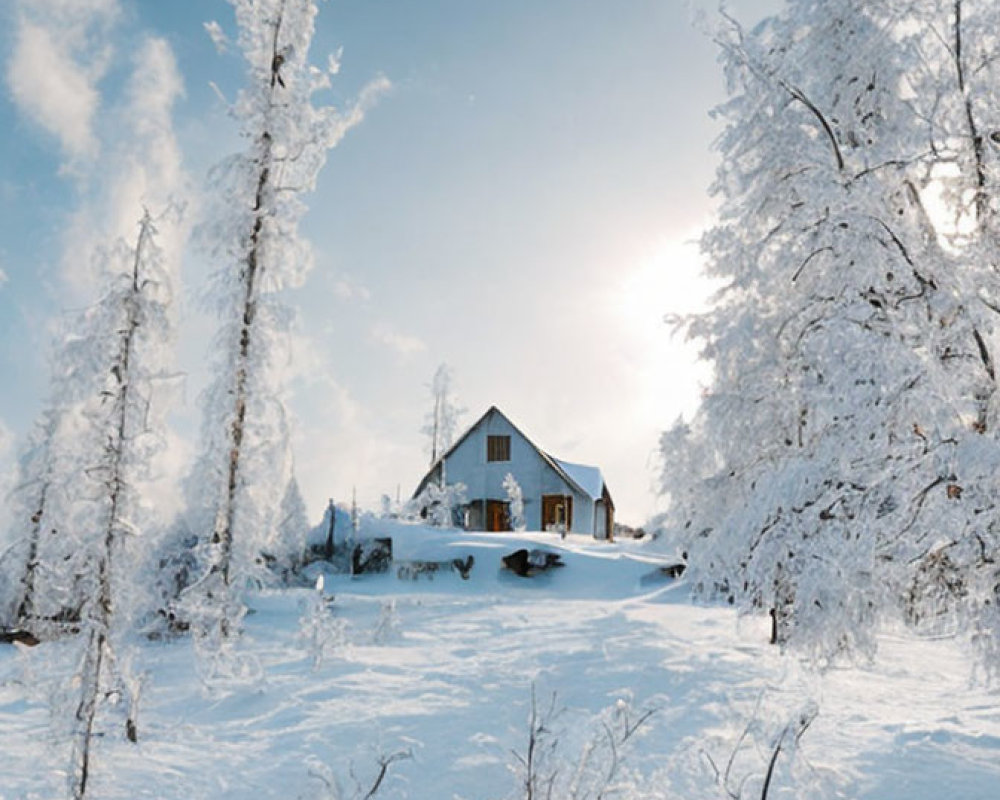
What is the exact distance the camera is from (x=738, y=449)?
1038 centimetres

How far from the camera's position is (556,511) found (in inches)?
1426

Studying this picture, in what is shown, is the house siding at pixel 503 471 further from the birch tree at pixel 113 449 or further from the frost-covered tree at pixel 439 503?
the birch tree at pixel 113 449

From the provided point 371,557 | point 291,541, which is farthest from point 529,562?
point 291,541

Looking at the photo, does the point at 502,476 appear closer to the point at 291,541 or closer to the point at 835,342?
the point at 291,541

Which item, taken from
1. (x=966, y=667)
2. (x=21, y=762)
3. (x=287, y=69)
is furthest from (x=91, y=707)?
(x=287, y=69)

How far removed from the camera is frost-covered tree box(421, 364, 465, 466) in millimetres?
48969

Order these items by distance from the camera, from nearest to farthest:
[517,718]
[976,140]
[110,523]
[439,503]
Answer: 1. [976,140]
2. [110,523]
3. [517,718]
4. [439,503]

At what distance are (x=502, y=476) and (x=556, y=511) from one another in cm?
322

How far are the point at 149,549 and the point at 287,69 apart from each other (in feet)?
40.2

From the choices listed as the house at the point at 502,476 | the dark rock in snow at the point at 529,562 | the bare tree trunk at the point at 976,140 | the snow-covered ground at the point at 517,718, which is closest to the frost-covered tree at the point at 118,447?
the snow-covered ground at the point at 517,718

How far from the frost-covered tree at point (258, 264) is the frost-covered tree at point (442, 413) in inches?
1282

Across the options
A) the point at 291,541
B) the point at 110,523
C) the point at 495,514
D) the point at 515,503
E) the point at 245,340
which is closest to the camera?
the point at 110,523

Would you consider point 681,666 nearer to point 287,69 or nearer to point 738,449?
point 738,449

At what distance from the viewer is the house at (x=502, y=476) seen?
3534cm
